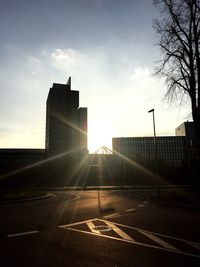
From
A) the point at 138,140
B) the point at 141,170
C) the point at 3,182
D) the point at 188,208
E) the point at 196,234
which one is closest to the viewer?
the point at 196,234

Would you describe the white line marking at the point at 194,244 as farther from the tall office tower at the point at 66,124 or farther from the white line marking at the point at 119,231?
the tall office tower at the point at 66,124

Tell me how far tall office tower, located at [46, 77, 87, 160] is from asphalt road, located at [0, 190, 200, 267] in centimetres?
10534

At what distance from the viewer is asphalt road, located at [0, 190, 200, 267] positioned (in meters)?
6.84

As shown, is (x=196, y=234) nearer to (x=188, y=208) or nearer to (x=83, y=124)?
(x=188, y=208)

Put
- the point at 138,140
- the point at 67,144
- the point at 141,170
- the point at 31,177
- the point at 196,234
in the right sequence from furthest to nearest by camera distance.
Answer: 1. the point at 138,140
2. the point at 67,144
3. the point at 141,170
4. the point at 31,177
5. the point at 196,234

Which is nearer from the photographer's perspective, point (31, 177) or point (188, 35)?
point (188, 35)

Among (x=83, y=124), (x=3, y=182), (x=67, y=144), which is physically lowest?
(x=3, y=182)

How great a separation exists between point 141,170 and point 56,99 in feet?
235

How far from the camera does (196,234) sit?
31.7 feet

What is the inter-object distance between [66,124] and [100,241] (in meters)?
113

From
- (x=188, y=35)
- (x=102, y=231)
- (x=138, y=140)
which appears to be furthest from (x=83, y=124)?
(x=102, y=231)

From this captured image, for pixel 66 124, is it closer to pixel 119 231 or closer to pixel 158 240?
pixel 119 231

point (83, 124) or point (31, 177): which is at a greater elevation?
point (83, 124)

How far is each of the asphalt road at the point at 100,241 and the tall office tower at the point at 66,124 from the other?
10534 centimetres
